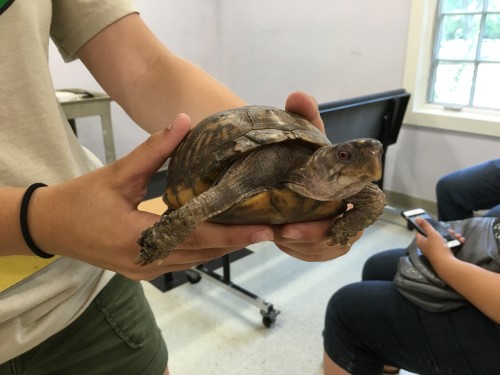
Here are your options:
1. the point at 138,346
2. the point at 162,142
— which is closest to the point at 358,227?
the point at 162,142

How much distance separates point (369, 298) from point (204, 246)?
669 mm

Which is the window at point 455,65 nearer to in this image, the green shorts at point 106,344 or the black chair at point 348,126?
the black chair at point 348,126

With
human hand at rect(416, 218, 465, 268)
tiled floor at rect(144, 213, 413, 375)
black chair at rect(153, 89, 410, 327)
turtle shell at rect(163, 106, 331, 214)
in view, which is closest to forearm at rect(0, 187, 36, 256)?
turtle shell at rect(163, 106, 331, 214)

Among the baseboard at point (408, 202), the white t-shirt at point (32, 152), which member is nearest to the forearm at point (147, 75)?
the white t-shirt at point (32, 152)

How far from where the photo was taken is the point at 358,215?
76 cm

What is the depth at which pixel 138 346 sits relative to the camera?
81 centimetres

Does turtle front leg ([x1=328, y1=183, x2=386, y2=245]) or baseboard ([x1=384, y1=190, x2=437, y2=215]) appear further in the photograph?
baseboard ([x1=384, y1=190, x2=437, y2=215])

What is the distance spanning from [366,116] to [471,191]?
728 millimetres

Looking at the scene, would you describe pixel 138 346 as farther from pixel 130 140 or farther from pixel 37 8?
pixel 130 140

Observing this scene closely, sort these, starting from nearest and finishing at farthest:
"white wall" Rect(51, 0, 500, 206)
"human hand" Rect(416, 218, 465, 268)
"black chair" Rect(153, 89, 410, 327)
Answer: "human hand" Rect(416, 218, 465, 268), "black chair" Rect(153, 89, 410, 327), "white wall" Rect(51, 0, 500, 206)

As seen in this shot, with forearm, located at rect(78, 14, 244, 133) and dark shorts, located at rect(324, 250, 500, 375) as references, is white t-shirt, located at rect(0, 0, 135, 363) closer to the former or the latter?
forearm, located at rect(78, 14, 244, 133)

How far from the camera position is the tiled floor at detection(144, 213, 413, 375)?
1.71 meters

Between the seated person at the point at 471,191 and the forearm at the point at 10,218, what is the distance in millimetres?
2125

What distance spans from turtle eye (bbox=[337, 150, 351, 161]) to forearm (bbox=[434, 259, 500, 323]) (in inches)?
22.6
